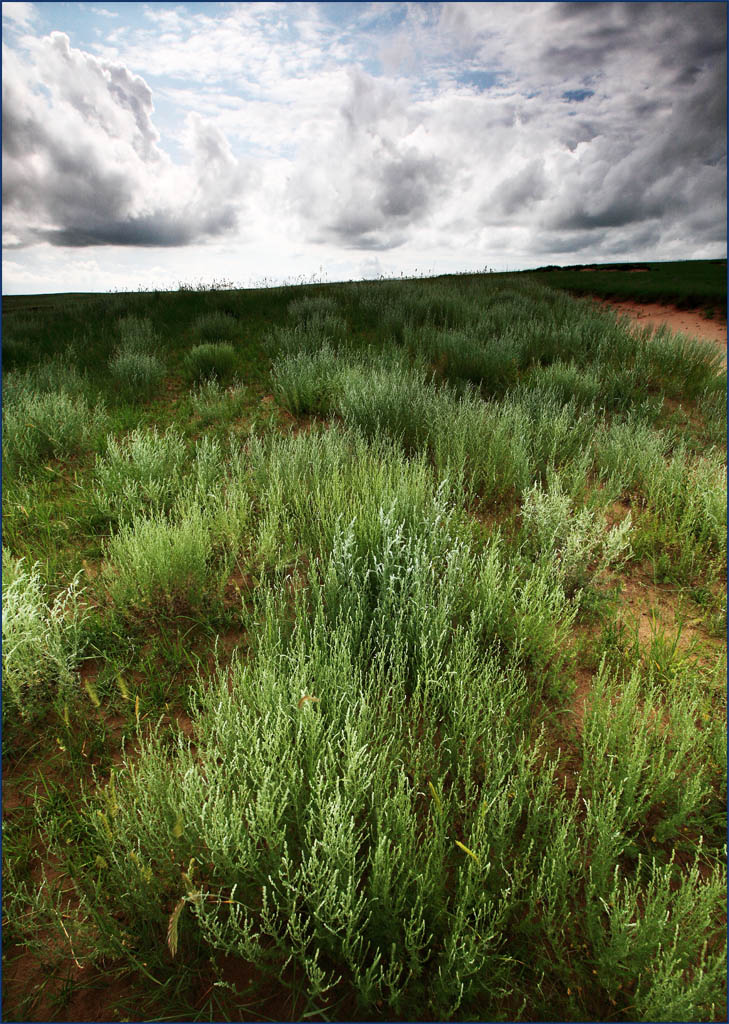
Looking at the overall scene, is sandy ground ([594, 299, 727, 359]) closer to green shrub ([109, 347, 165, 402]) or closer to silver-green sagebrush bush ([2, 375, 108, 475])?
green shrub ([109, 347, 165, 402])

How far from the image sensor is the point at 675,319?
1298 cm

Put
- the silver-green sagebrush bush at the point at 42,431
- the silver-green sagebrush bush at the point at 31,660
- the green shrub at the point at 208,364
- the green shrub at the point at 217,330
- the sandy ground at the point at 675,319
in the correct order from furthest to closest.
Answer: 1. the sandy ground at the point at 675,319
2. the green shrub at the point at 217,330
3. the green shrub at the point at 208,364
4. the silver-green sagebrush bush at the point at 42,431
5. the silver-green sagebrush bush at the point at 31,660

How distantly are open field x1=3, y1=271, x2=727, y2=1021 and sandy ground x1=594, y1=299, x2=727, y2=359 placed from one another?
886cm

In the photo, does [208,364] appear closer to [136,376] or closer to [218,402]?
[136,376]

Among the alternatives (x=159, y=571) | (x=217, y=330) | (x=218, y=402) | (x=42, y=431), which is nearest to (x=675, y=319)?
(x=217, y=330)

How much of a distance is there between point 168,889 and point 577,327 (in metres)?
8.50

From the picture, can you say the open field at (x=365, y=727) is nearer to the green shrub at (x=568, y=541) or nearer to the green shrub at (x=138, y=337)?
the green shrub at (x=568, y=541)

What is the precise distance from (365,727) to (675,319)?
50.4 feet

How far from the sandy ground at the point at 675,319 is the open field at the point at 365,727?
8858 mm

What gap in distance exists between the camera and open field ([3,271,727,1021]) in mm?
1324

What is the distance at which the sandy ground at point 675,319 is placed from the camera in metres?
11.3

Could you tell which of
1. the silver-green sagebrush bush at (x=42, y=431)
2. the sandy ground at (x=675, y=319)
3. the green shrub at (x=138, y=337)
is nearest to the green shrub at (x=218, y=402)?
the silver-green sagebrush bush at (x=42, y=431)

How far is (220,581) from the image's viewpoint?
261cm

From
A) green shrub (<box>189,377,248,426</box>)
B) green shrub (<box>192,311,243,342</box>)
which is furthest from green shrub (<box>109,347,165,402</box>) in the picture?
green shrub (<box>192,311,243,342</box>)
